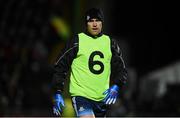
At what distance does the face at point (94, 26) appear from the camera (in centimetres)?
773

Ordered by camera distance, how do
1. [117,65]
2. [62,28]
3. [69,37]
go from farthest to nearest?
[62,28] < [69,37] < [117,65]

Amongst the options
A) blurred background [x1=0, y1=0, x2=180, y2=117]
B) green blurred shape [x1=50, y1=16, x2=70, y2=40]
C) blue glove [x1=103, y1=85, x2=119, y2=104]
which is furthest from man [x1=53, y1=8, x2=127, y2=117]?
green blurred shape [x1=50, y1=16, x2=70, y2=40]

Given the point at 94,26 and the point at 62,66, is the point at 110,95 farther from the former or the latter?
the point at 94,26

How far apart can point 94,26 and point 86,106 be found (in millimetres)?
957

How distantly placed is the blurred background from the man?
6.70m

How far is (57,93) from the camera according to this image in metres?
7.71

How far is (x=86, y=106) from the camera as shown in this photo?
25.1ft

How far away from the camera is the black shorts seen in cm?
763

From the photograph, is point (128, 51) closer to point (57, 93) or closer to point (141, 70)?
point (141, 70)

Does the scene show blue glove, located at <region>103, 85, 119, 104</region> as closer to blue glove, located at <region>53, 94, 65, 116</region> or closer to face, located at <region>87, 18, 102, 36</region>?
blue glove, located at <region>53, 94, 65, 116</region>

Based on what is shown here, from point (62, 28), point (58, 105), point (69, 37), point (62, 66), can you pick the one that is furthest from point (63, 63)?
point (62, 28)

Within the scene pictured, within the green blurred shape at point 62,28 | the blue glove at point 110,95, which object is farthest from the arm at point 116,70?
the green blurred shape at point 62,28

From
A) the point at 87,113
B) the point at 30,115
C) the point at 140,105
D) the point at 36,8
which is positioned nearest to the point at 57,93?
the point at 87,113

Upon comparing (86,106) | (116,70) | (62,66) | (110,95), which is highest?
(62,66)
